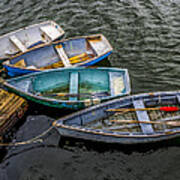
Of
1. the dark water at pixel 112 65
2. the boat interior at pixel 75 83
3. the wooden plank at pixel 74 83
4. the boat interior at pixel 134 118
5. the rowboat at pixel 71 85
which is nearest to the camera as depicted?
the dark water at pixel 112 65

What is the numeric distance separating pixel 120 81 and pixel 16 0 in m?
16.0

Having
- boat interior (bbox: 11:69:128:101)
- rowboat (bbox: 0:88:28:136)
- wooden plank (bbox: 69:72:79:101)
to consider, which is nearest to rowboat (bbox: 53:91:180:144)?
boat interior (bbox: 11:69:128:101)

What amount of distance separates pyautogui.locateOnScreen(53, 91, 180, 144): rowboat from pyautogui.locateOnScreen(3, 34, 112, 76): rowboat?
390 cm

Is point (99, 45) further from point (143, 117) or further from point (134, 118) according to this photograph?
point (143, 117)

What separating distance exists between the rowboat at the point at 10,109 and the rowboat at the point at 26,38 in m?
3.44

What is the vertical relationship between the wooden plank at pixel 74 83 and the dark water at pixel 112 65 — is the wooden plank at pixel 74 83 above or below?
above

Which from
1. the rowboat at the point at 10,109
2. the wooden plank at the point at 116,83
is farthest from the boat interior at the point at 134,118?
the rowboat at the point at 10,109

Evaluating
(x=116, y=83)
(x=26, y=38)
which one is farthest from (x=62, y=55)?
(x=116, y=83)

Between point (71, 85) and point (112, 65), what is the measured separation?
14.4ft

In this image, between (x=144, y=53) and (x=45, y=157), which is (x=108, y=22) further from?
(x=45, y=157)

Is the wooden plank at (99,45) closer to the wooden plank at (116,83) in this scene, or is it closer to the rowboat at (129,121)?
the wooden plank at (116,83)

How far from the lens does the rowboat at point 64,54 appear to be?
14.6 m

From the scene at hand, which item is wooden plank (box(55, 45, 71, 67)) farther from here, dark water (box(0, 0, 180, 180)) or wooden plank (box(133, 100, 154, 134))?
wooden plank (box(133, 100, 154, 134))

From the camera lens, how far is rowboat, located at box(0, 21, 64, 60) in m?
15.5
